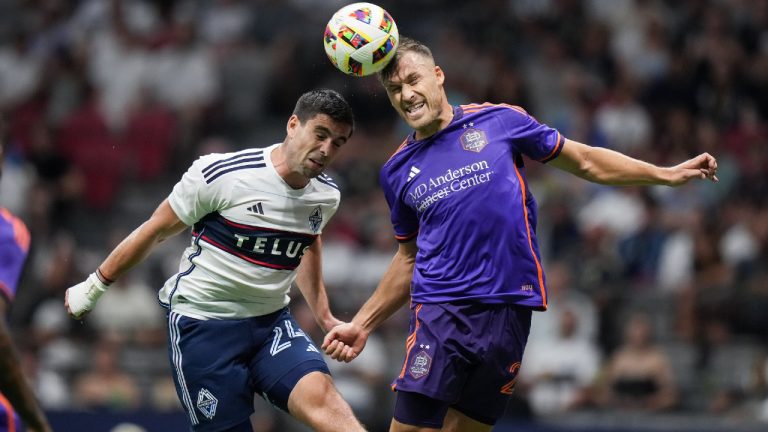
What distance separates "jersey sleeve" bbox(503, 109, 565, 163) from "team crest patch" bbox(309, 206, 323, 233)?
1257mm

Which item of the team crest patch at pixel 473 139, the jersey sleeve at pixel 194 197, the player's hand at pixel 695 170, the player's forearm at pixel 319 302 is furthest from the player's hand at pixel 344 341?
the player's hand at pixel 695 170

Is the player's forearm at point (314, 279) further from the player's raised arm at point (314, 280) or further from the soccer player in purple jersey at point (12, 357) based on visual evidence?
the soccer player in purple jersey at point (12, 357)

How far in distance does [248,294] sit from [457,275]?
1.29 metres

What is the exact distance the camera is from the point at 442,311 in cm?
680

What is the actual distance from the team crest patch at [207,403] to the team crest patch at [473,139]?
206 centimetres

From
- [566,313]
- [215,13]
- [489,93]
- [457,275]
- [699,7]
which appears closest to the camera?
[457,275]

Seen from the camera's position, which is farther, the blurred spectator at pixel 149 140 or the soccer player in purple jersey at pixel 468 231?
the blurred spectator at pixel 149 140

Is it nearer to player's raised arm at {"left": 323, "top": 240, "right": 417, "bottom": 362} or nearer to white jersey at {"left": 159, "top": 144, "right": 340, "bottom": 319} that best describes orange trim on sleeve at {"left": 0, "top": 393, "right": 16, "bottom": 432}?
white jersey at {"left": 159, "top": 144, "right": 340, "bottom": 319}

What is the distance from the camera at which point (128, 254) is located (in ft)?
23.4

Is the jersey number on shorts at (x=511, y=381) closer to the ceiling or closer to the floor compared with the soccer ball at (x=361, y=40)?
closer to the floor

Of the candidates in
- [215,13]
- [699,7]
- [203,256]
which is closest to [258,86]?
[215,13]

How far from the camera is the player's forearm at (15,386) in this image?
5.84 m

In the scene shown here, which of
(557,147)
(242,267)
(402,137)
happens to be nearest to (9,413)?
(242,267)

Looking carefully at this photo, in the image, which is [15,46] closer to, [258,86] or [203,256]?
[258,86]
